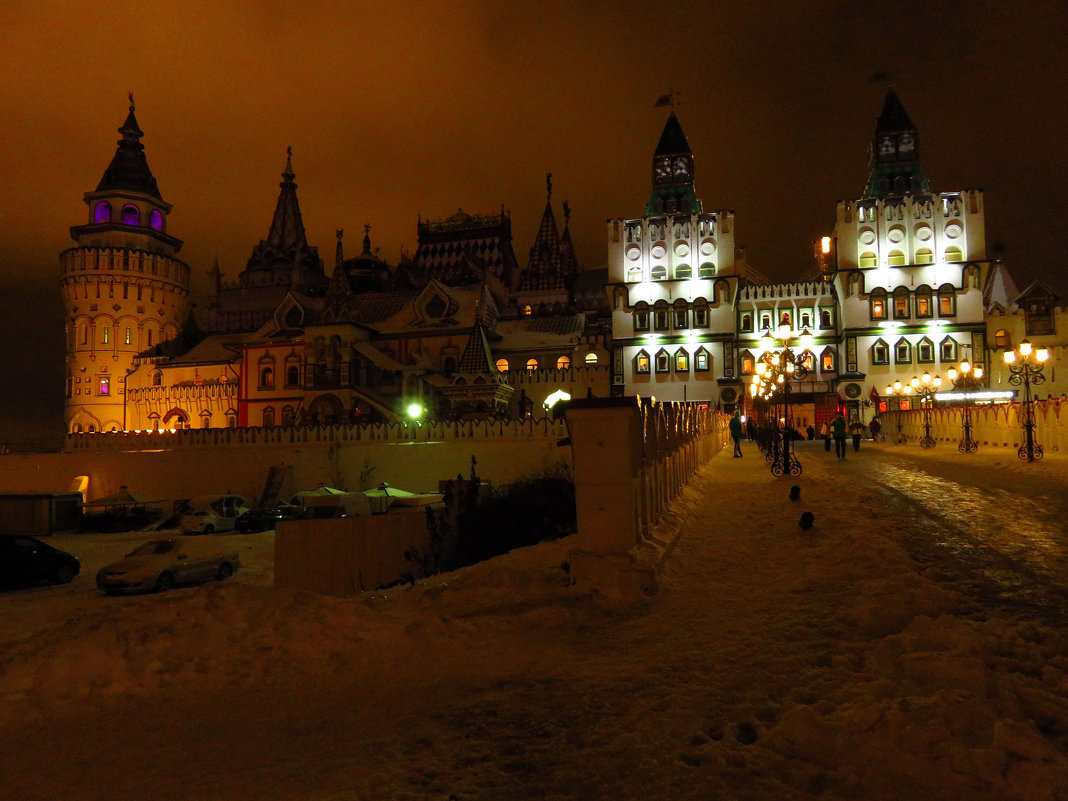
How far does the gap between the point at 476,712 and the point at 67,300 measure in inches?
2754

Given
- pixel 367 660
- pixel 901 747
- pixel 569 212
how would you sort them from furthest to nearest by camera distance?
pixel 569 212
pixel 367 660
pixel 901 747

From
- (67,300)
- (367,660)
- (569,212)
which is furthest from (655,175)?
(367,660)

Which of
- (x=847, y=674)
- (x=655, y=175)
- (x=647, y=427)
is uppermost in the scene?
(x=655, y=175)

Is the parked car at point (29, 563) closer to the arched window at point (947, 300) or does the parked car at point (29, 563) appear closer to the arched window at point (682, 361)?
the arched window at point (682, 361)

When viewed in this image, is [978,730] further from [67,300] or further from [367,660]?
[67,300]

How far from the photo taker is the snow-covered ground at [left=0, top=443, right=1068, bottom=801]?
335 cm

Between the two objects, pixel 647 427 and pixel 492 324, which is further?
pixel 492 324

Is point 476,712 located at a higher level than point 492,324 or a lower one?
lower

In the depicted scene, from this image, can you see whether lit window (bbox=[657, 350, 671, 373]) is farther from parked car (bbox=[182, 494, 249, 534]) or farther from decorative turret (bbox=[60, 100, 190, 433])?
decorative turret (bbox=[60, 100, 190, 433])

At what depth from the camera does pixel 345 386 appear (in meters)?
42.9

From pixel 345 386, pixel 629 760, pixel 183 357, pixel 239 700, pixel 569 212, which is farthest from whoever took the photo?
pixel 569 212

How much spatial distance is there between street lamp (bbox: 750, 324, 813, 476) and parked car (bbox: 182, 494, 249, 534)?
22.5 meters

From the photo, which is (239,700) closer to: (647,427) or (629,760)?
(629,760)

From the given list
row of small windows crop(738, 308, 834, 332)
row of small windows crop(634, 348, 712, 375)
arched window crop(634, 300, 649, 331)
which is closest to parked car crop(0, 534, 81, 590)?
row of small windows crop(634, 348, 712, 375)
